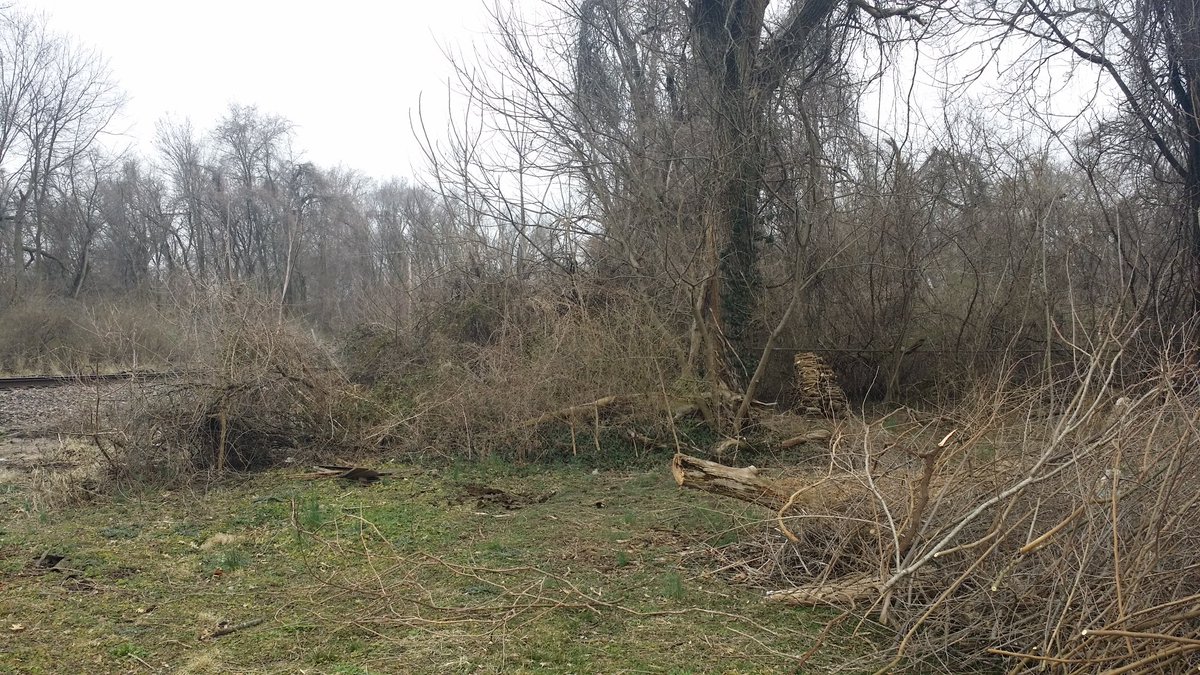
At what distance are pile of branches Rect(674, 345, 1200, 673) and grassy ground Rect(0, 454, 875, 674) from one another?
45cm

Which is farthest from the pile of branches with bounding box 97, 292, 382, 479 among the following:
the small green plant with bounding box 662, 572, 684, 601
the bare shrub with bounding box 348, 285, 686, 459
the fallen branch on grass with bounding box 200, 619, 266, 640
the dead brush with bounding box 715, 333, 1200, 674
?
the dead brush with bounding box 715, 333, 1200, 674

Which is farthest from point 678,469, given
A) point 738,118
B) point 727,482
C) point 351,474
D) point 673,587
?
point 738,118

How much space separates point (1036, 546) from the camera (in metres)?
3.89

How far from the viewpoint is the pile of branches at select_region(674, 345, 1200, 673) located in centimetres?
364

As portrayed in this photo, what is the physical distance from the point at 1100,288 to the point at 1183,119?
2.69 meters

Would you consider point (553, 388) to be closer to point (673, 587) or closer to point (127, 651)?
point (673, 587)

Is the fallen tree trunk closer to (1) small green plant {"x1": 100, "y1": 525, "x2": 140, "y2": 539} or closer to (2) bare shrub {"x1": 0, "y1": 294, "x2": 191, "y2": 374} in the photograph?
(1) small green plant {"x1": 100, "y1": 525, "x2": 140, "y2": 539}

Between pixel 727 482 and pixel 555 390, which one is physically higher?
pixel 555 390

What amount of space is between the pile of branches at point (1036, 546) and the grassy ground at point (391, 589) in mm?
450

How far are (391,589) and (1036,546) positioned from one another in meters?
3.70

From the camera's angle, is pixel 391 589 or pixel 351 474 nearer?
pixel 391 589

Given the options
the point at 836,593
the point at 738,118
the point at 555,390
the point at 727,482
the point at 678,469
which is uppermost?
the point at 738,118

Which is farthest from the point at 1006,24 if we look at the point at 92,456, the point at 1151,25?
the point at 92,456

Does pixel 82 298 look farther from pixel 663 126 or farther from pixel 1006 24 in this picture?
pixel 1006 24
